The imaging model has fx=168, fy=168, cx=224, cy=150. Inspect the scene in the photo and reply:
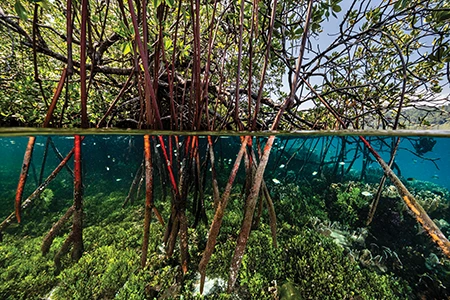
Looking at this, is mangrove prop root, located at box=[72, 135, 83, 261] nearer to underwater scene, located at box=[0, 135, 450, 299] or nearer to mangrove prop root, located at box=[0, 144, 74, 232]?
underwater scene, located at box=[0, 135, 450, 299]

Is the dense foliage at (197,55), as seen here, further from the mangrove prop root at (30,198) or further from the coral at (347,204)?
the coral at (347,204)

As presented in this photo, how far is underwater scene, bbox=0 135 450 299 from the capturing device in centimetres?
151

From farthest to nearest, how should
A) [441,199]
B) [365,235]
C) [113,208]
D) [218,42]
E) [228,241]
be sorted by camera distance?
[441,199] < [113,208] < [365,235] < [218,42] < [228,241]

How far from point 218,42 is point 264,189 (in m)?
2.56

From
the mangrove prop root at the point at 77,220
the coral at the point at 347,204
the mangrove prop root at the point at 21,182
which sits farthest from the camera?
the coral at the point at 347,204

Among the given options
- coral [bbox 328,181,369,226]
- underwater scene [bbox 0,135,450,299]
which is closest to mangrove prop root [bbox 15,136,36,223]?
underwater scene [bbox 0,135,450,299]

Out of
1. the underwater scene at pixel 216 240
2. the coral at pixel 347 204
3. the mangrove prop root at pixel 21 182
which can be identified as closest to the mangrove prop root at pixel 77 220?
the underwater scene at pixel 216 240

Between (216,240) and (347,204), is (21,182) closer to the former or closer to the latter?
(216,240)

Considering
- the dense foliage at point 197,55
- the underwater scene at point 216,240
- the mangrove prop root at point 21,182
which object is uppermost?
the dense foliage at point 197,55

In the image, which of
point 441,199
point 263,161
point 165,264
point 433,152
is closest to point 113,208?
point 165,264

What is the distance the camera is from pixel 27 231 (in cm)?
306

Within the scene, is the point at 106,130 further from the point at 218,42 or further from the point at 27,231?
the point at 27,231

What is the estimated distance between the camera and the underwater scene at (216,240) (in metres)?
1.51

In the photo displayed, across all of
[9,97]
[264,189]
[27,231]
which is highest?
[9,97]
